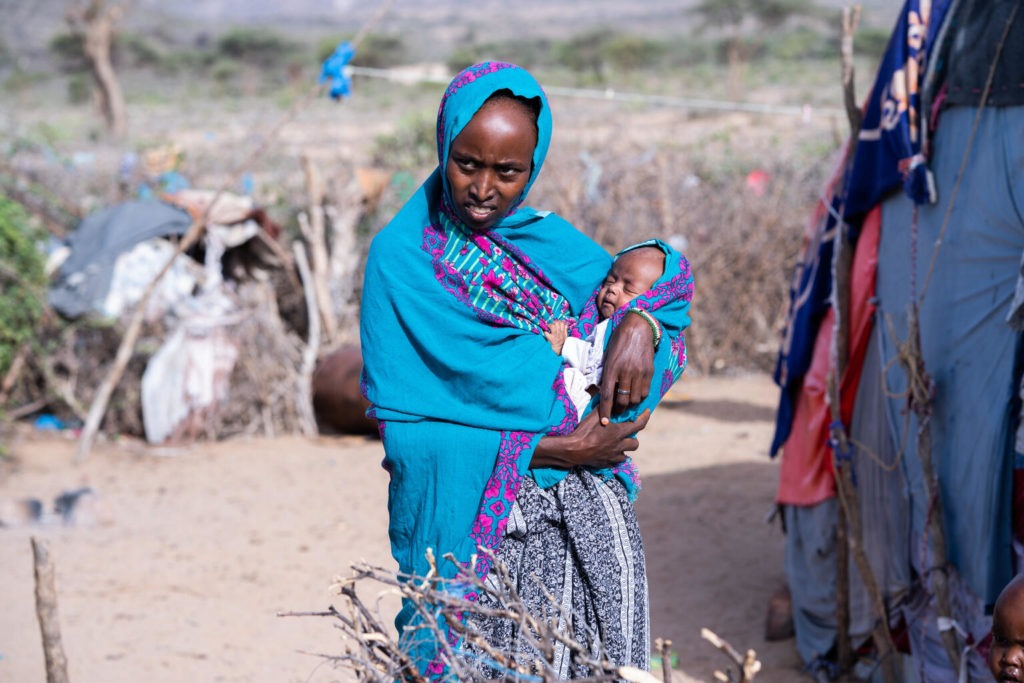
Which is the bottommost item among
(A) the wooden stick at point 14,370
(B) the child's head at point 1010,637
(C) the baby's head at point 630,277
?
(A) the wooden stick at point 14,370

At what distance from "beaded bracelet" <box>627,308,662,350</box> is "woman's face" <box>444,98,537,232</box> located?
0.33 meters

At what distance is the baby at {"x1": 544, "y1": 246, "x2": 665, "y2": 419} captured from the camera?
230cm

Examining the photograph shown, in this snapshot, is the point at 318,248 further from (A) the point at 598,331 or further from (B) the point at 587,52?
(B) the point at 587,52

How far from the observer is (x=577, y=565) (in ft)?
7.63

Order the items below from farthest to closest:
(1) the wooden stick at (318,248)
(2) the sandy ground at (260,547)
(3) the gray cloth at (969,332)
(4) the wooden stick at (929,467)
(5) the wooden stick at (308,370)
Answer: (1) the wooden stick at (318,248) < (5) the wooden stick at (308,370) < (2) the sandy ground at (260,547) < (4) the wooden stick at (929,467) < (3) the gray cloth at (969,332)

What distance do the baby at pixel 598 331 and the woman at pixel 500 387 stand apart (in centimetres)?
3

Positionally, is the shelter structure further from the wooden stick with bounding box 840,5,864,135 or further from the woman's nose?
the woman's nose

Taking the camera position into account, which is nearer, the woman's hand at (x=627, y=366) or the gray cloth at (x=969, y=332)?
the woman's hand at (x=627, y=366)

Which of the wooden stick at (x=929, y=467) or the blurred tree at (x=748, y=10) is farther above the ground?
the blurred tree at (x=748, y=10)

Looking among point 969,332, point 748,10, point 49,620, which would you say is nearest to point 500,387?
point 49,620

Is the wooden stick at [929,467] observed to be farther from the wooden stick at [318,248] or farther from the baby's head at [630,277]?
the wooden stick at [318,248]

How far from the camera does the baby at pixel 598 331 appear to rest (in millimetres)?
2299

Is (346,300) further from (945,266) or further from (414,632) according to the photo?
(414,632)

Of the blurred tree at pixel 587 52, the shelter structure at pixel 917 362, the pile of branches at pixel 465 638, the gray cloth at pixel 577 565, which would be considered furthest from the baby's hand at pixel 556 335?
the blurred tree at pixel 587 52
